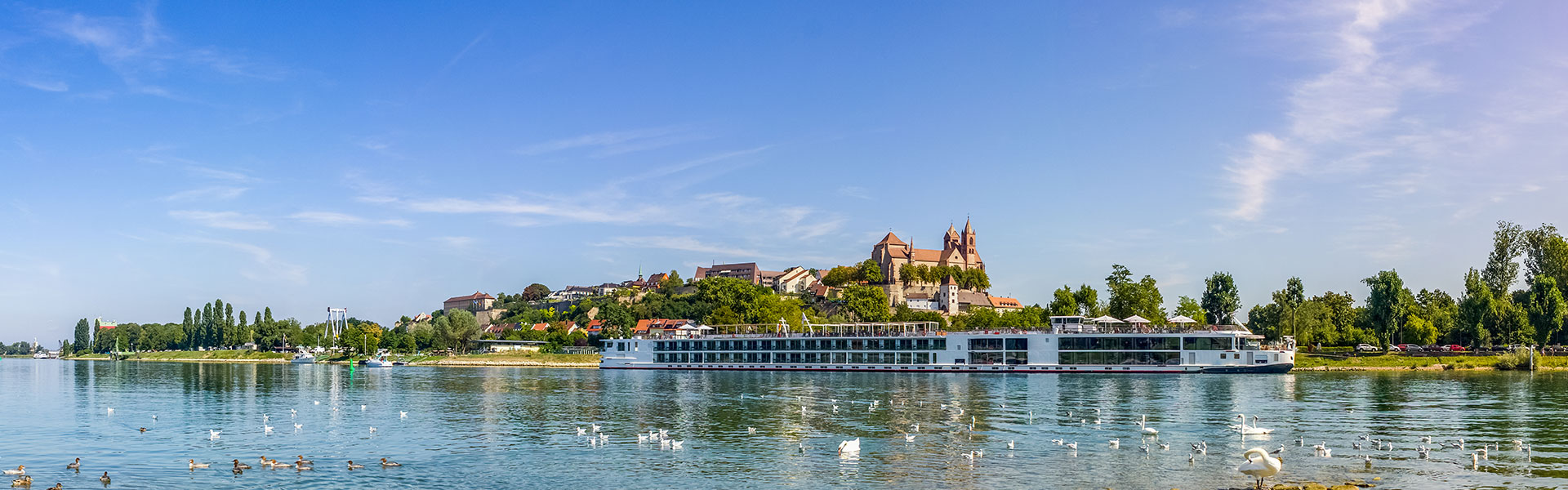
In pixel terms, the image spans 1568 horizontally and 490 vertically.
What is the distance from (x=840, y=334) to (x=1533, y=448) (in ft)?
297

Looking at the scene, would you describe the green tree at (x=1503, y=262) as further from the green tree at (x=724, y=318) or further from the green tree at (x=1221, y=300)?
the green tree at (x=724, y=318)

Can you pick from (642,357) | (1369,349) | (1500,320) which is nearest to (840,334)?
(642,357)

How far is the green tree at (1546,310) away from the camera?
111 meters

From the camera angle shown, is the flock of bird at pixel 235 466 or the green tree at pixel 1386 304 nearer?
the flock of bird at pixel 235 466

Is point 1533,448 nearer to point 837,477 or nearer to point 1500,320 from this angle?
point 837,477

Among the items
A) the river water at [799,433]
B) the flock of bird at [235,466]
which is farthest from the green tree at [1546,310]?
the flock of bird at [235,466]

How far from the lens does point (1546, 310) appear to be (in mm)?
111875

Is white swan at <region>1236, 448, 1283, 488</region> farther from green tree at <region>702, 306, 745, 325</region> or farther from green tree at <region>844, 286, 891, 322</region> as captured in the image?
green tree at <region>844, 286, 891, 322</region>

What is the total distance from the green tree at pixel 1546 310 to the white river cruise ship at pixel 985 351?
1048 inches

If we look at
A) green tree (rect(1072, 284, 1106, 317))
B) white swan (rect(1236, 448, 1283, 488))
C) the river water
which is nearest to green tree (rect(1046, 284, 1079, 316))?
green tree (rect(1072, 284, 1106, 317))

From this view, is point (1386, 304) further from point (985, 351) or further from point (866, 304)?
point (866, 304)

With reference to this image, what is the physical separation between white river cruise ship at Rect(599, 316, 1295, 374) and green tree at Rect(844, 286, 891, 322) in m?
47.7

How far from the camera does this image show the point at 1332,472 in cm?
3412

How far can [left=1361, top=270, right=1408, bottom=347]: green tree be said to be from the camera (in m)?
116
